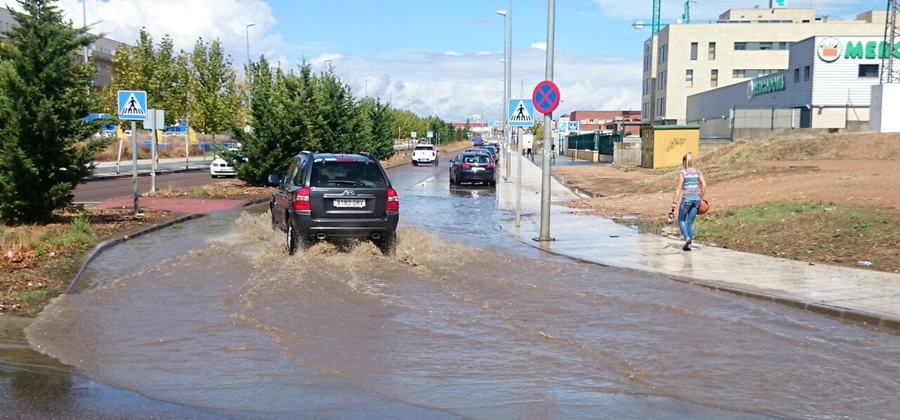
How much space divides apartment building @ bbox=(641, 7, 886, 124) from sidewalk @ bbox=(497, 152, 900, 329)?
7201 cm

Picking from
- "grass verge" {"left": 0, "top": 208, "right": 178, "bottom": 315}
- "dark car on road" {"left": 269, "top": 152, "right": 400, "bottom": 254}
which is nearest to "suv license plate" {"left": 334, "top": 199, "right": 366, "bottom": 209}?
"dark car on road" {"left": 269, "top": 152, "right": 400, "bottom": 254}

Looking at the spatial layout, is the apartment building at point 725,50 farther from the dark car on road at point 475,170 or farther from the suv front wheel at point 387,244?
the suv front wheel at point 387,244

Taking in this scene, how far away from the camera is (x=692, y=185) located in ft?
46.7

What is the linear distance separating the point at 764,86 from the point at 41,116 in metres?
58.0

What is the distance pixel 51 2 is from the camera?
50.1ft

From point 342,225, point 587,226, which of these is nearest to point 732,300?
point 342,225

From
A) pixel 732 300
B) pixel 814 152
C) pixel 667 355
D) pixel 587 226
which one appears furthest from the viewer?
pixel 814 152

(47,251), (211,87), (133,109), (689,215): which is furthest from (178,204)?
(211,87)

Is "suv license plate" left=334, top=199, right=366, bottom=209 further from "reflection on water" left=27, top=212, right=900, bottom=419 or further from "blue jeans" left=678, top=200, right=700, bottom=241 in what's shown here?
"blue jeans" left=678, top=200, right=700, bottom=241

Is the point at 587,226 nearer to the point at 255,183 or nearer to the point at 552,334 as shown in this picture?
the point at 552,334

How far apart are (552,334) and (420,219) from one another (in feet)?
39.9

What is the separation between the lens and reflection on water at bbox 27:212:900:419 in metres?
6.15

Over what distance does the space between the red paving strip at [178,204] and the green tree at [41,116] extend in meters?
5.40

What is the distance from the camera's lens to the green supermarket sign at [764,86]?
61219mm
